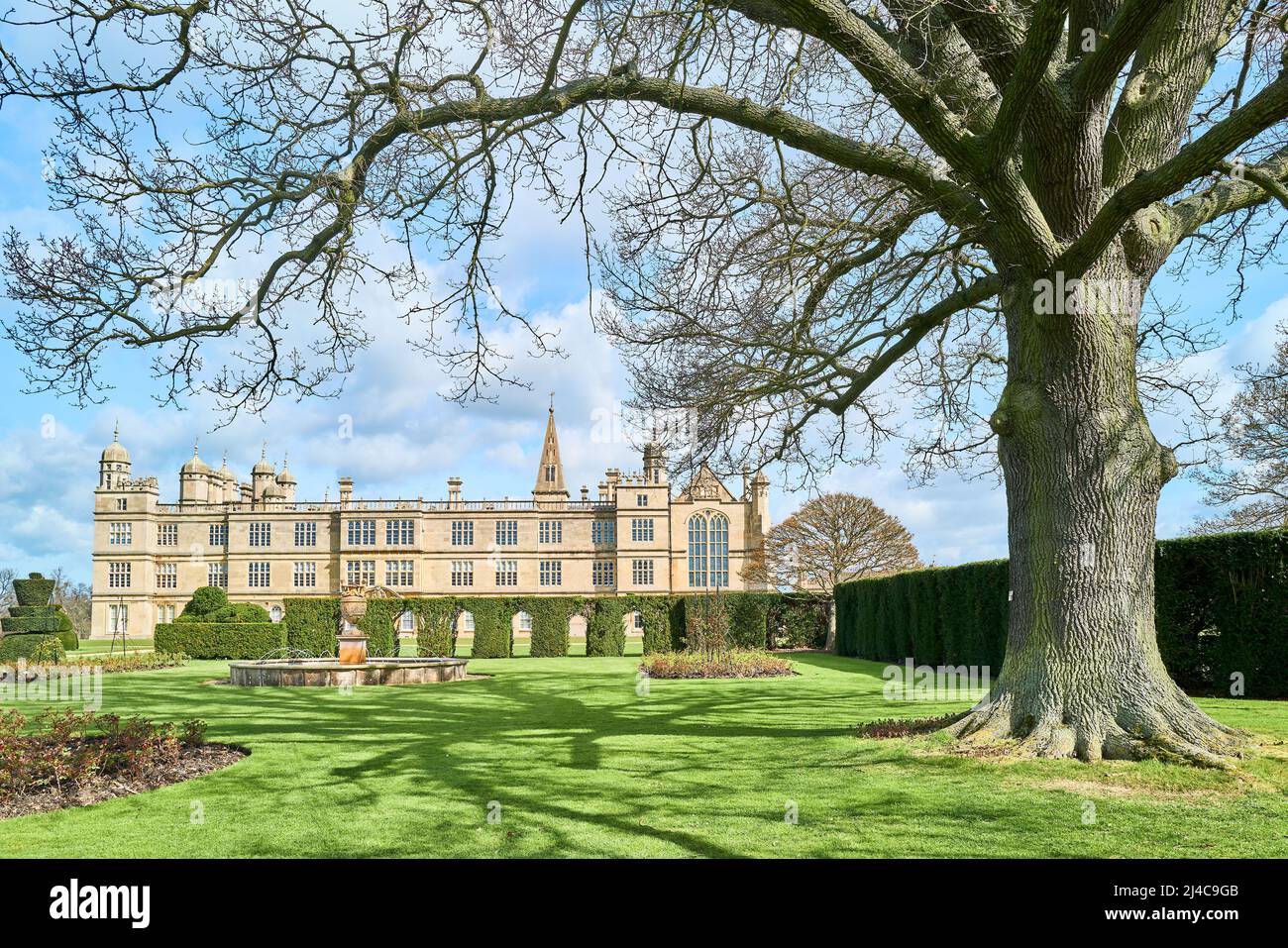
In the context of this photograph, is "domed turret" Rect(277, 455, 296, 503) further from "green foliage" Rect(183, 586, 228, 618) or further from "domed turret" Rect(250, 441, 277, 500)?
"green foliage" Rect(183, 586, 228, 618)

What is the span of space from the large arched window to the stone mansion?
0.21 ft

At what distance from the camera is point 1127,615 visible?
25.7 ft

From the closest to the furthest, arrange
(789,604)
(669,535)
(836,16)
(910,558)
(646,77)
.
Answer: (836,16), (646,77), (789,604), (910,558), (669,535)

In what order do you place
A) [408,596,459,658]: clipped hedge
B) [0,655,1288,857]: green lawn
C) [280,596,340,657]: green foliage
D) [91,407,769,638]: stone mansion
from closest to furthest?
[0,655,1288,857]: green lawn, [408,596,459,658]: clipped hedge, [280,596,340,657]: green foliage, [91,407,769,638]: stone mansion

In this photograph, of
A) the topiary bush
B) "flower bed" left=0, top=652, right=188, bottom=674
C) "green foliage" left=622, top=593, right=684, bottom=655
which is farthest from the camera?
the topiary bush

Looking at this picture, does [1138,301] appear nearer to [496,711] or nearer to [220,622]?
[496,711]

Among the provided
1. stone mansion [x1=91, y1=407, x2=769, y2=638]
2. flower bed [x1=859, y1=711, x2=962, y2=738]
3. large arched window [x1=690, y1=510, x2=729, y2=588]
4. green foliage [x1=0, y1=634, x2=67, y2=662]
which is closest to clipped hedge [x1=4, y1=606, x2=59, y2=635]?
green foliage [x1=0, y1=634, x2=67, y2=662]

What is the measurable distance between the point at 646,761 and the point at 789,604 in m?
22.0

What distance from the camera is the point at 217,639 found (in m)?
26.8

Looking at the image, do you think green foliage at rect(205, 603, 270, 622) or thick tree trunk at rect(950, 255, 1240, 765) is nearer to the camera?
thick tree trunk at rect(950, 255, 1240, 765)

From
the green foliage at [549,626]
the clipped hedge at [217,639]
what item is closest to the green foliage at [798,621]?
the green foliage at [549,626]

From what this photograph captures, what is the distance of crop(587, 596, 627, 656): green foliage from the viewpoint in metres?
26.7

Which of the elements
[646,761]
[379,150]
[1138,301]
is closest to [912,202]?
[1138,301]

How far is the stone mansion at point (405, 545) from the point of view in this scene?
166ft
